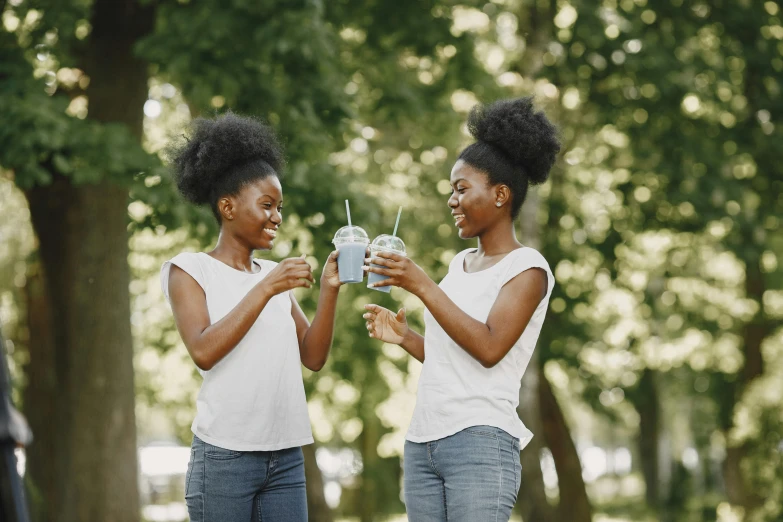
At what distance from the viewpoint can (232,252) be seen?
359cm

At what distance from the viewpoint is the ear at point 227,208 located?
358 cm

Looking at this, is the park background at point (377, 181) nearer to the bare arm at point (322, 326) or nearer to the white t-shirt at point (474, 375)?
the bare arm at point (322, 326)

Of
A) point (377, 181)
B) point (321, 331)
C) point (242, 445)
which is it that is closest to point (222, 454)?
point (242, 445)

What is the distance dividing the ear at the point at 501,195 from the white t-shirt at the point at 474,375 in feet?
0.64

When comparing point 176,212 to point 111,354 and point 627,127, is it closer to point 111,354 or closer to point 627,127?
point 111,354

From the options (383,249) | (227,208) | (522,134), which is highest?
(522,134)

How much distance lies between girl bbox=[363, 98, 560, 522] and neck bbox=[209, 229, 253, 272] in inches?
21.9

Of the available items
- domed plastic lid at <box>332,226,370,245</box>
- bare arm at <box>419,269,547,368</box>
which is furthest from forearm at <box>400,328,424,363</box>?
bare arm at <box>419,269,547,368</box>

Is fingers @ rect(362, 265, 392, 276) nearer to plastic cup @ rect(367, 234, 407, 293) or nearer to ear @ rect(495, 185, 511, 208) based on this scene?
plastic cup @ rect(367, 234, 407, 293)

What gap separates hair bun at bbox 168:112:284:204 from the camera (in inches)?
143

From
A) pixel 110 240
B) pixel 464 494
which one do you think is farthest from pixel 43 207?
pixel 464 494

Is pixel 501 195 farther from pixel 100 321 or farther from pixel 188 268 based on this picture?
pixel 100 321

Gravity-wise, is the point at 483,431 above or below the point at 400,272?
below

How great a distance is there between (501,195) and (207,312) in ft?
3.68
